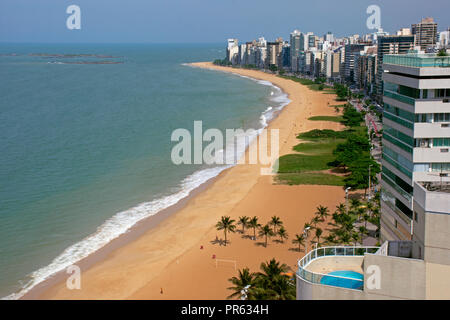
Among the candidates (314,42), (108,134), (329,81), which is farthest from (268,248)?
(314,42)

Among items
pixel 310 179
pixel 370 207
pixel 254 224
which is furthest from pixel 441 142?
pixel 310 179

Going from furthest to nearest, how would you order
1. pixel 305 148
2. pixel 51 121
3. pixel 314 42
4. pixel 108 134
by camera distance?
pixel 314 42
pixel 51 121
pixel 108 134
pixel 305 148

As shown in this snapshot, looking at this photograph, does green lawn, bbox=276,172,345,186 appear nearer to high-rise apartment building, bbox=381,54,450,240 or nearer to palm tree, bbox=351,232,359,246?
palm tree, bbox=351,232,359,246

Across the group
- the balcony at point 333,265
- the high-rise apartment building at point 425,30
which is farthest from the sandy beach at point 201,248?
the high-rise apartment building at point 425,30

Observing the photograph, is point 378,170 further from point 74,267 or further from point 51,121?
point 51,121

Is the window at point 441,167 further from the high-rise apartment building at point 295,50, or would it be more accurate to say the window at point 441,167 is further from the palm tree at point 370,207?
the high-rise apartment building at point 295,50
